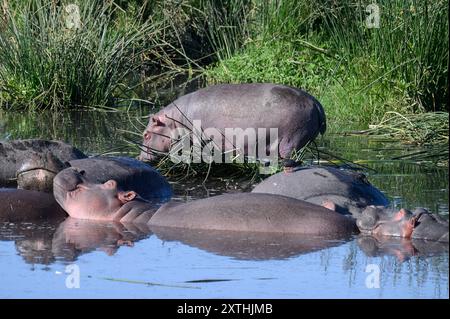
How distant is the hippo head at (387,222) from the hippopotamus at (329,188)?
259mm

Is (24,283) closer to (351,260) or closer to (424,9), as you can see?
(351,260)

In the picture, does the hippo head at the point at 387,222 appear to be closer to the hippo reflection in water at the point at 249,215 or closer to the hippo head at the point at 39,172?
the hippo reflection in water at the point at 249,215

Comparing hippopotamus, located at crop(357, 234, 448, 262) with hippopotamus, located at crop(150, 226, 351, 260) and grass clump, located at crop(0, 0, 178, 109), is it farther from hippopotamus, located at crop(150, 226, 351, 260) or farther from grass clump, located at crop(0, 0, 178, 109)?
grass clump, located at crop(0, 0, 178, 109)

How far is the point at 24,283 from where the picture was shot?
577cm

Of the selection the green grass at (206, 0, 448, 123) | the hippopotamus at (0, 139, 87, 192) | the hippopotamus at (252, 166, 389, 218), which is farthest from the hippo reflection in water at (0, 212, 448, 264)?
the green grass at (206, 0, 448, 123)

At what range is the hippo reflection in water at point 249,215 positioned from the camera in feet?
21.4

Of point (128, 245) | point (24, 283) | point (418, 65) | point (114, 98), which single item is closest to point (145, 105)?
point (114, 98)

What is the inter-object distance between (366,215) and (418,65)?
418cm

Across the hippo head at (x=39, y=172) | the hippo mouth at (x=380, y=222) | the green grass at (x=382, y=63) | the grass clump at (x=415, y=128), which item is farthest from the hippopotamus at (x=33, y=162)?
the green grass at (x=382, y=63)

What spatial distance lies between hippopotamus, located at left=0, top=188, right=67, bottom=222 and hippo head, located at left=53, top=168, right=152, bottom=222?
0.52 ft

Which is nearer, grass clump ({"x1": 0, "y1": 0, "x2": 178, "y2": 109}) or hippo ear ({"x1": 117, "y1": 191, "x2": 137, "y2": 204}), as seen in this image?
hippo ear ({"x1": 117, "y1": 191, "x2": 137, "y2": 204})

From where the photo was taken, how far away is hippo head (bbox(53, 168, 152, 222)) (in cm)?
725
